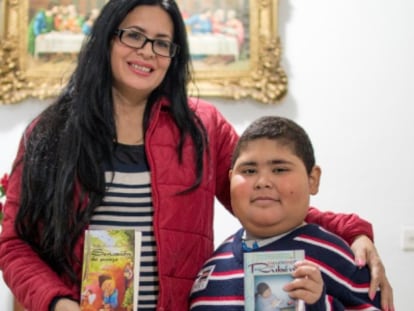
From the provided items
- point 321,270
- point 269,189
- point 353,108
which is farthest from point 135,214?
point 353,108

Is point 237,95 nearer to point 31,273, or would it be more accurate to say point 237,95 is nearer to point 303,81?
point 303,81

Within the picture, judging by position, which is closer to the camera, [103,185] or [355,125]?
[103,185]

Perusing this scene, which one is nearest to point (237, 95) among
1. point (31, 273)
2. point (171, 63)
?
point (171, 63)

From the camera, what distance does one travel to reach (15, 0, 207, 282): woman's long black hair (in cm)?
138

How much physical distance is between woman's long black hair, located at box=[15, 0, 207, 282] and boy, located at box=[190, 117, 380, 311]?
19cm

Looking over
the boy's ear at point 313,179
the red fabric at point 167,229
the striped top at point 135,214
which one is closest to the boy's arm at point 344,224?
the red fabric at point 167,229

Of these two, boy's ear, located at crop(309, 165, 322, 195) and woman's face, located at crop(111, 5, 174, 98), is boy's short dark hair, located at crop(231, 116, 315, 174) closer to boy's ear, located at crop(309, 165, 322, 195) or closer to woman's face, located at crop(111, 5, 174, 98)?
boy's ear, located at crop(309, 165, 322, 195)

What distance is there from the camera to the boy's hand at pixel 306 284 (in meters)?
1.15

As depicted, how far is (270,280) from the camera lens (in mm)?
1184

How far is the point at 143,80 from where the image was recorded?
4.86ft

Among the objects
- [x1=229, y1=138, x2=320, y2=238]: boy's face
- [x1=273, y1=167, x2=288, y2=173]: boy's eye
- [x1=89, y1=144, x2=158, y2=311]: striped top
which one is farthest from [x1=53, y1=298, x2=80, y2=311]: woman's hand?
[x1=273, y1=167, x2=288, y2=173]: boy's eye

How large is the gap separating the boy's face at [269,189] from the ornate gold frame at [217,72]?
1070 millimetres

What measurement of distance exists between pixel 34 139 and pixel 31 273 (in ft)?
1.07

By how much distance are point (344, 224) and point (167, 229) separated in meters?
0.44
